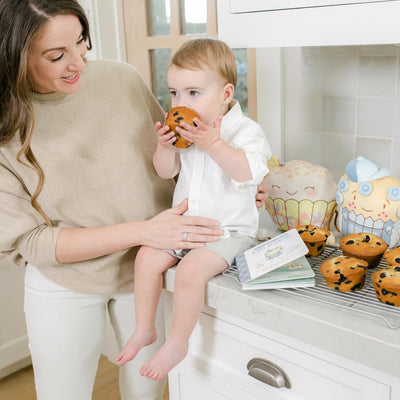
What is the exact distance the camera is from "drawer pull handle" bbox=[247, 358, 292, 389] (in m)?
1.08

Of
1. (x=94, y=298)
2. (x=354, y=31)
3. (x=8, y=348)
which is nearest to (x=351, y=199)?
(x=354, y=31)

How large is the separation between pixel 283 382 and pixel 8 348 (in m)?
1.62

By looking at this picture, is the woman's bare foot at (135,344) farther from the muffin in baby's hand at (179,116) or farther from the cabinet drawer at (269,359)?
the muffin in baby's hand at (179,116)

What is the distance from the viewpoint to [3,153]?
1.19m

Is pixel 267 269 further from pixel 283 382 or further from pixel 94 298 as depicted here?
pixel 94 298

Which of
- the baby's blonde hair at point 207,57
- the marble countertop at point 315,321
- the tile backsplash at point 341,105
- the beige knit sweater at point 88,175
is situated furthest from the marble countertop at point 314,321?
the tile backsplash at point 341,105

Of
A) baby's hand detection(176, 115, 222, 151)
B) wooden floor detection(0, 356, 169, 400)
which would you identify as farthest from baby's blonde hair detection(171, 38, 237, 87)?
wooden floor detection(0, 356, 169, 400)

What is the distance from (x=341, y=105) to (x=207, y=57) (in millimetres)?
572

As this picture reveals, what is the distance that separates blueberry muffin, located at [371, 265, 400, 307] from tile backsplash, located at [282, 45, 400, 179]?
570mm

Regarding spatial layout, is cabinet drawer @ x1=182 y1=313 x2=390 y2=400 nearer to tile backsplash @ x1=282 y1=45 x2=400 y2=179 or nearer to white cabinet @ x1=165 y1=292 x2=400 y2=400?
white cabinet @ x1=165 y1=292 x2=400 y2=400

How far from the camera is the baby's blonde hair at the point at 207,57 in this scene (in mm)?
1102

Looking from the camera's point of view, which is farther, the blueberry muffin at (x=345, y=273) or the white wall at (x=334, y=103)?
the white wall at (x=334, y=103)

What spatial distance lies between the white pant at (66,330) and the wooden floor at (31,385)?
953 mm

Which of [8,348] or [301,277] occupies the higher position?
[301,277]
